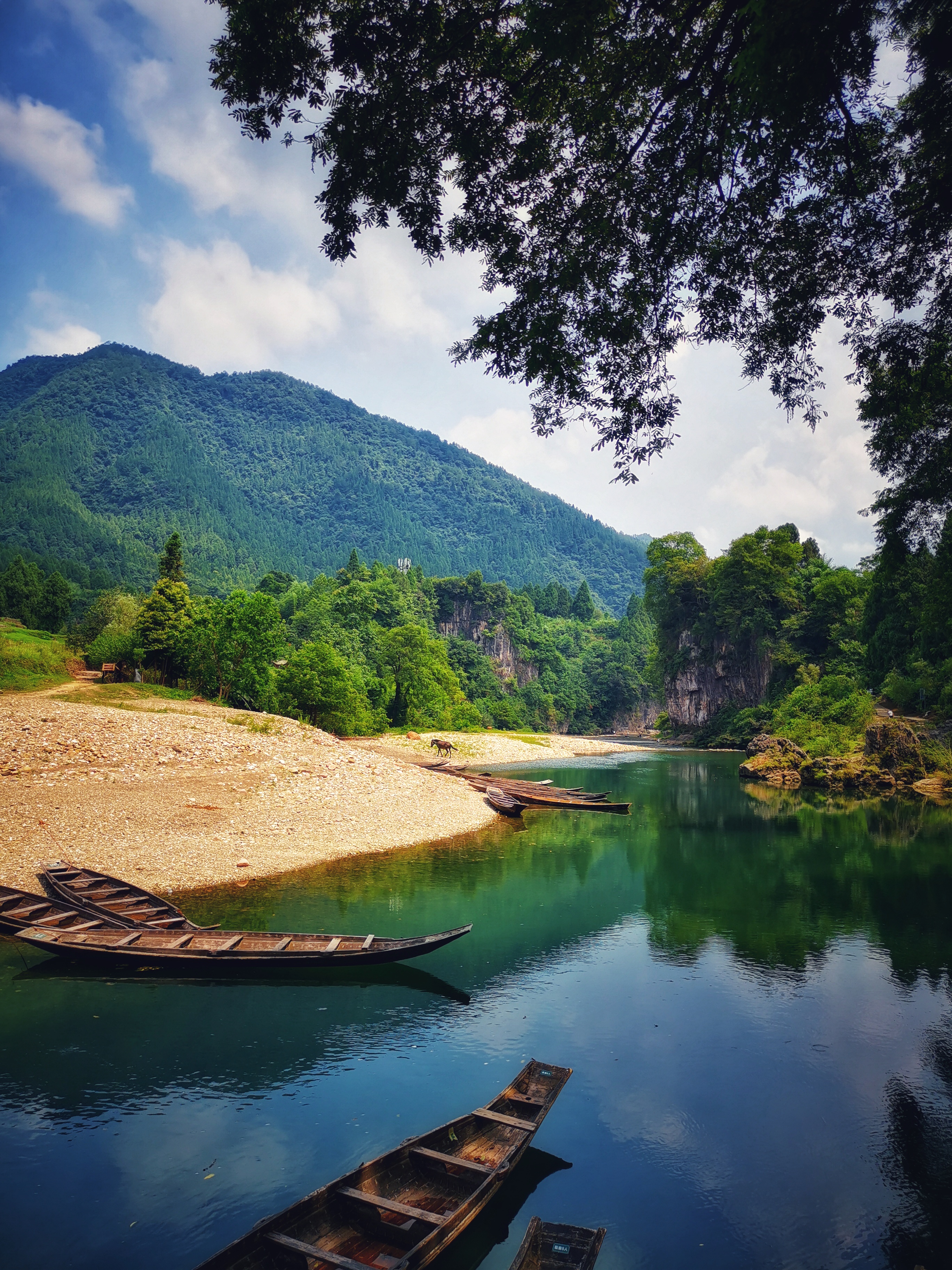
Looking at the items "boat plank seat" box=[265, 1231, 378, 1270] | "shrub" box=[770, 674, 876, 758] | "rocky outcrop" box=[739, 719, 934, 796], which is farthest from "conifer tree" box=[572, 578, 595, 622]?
"boat plank seat" box=[265, 1231, 378, 1270]

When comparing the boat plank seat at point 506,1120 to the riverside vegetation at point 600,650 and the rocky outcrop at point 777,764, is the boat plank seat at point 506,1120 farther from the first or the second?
the rocky outcrop at point 777,764

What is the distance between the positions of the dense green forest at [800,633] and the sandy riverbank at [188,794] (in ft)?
70.2

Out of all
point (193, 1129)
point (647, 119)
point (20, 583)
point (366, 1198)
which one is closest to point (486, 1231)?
point (366, 1198)

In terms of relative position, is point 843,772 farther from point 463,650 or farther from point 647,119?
point 463,650

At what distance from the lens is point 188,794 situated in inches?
942

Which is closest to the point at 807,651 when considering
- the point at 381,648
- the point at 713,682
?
the point at 713,682

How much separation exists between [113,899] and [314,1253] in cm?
1136

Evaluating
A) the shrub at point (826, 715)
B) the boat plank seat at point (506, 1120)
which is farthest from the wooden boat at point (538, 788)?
the boat plank seat at point (506, 1120)

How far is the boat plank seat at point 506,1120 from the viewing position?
7.72 metres

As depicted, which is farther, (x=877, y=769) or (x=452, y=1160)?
(x=877, y=769)

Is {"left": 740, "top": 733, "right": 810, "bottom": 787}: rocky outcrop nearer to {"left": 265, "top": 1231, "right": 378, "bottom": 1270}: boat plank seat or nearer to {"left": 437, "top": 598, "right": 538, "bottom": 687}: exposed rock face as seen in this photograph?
{"left": 265, "top": 1231, "right": 378, "bottom": 1270}: boat plank seat

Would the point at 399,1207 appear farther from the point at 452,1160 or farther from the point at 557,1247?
the point at 557,1247

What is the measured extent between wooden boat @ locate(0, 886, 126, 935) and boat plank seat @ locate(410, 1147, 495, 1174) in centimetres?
848

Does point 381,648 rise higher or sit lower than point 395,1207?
higher
